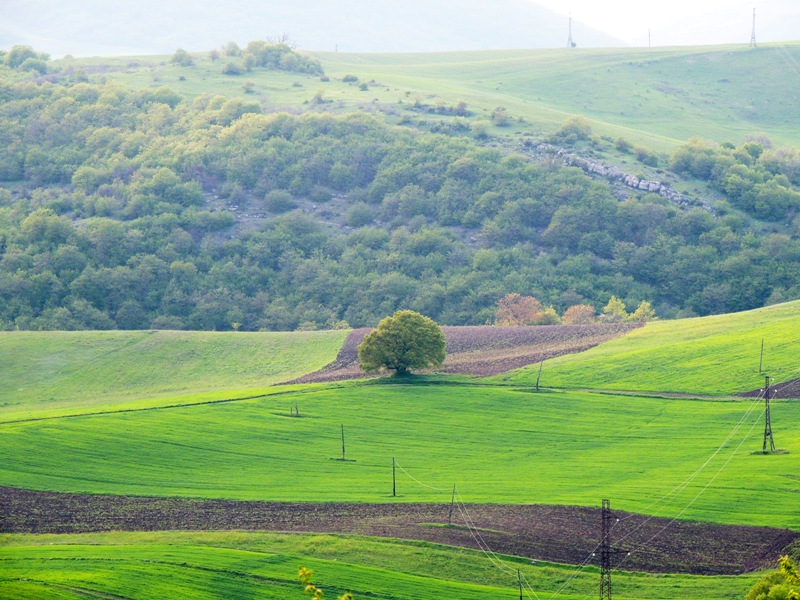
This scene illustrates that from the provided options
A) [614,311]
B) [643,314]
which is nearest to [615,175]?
[614,311]

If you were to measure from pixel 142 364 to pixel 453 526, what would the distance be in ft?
185

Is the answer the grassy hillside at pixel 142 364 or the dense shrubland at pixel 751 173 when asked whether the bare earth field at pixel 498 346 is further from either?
the dense shrubland at pixel 751 173

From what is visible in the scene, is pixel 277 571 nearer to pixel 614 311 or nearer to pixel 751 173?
pixel 614 311

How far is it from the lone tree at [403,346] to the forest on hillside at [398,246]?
49.7 metres

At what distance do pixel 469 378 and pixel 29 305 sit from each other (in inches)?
3188

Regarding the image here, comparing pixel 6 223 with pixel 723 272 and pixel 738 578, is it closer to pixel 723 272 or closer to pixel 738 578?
pixel 723 272

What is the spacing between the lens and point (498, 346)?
11262 cm

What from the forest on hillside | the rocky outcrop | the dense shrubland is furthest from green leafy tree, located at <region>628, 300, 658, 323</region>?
the dense shrubland

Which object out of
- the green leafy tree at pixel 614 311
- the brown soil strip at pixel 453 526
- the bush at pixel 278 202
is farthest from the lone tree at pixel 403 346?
the bush at pixel 278 202

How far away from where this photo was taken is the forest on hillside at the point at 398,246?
161m

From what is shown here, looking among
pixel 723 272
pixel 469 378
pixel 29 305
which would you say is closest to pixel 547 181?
pixel 723 272

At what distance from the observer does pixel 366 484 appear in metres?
73.1

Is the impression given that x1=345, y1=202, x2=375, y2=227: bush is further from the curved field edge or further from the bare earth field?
the curved field edge

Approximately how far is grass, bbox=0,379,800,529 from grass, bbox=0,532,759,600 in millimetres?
8490
